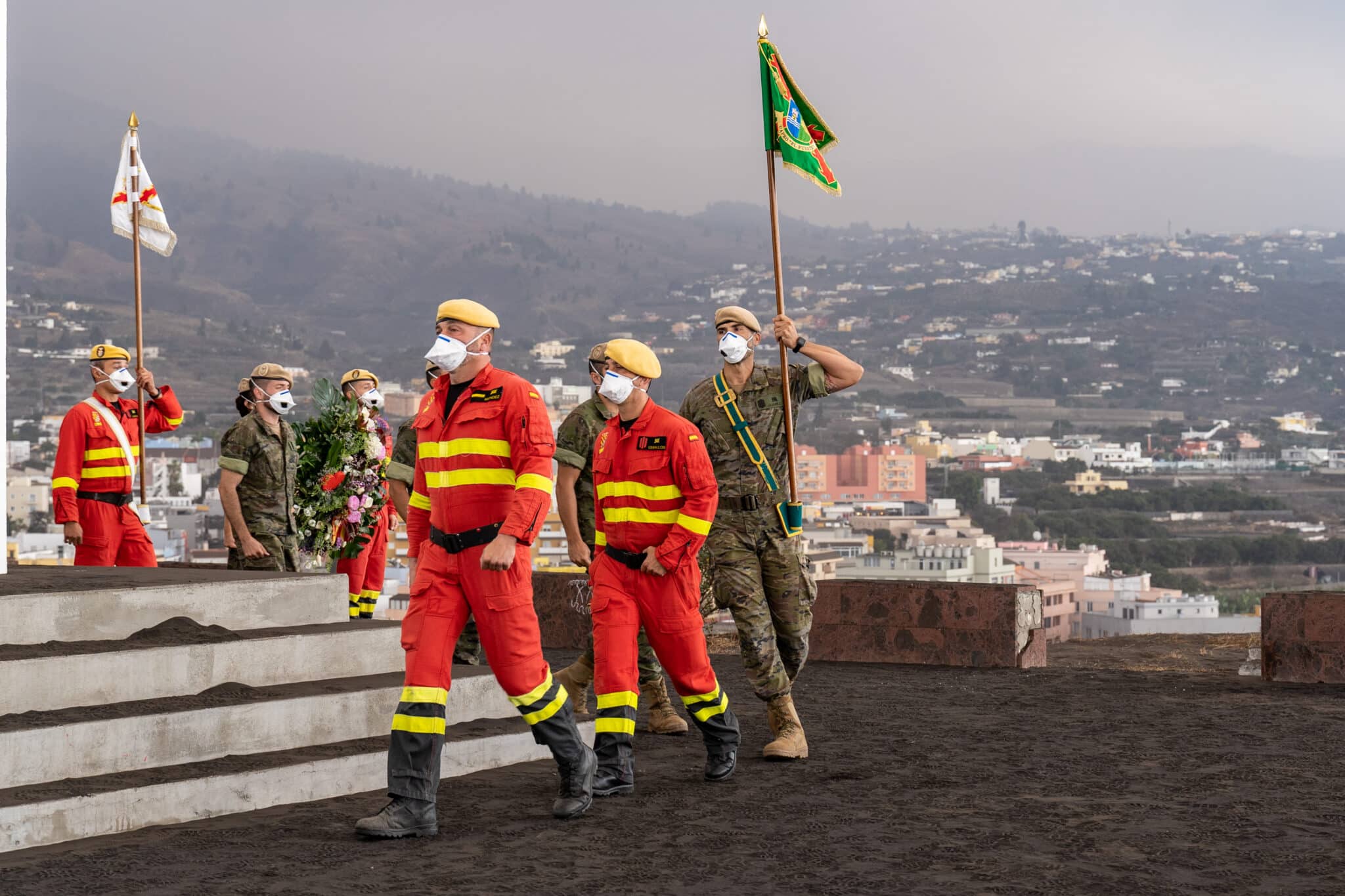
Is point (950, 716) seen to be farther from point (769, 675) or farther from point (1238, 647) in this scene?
point (1238, 647)

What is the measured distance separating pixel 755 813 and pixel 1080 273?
170136 mm

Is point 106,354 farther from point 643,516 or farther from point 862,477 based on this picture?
point 862,477

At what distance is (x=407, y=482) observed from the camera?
32.4ft

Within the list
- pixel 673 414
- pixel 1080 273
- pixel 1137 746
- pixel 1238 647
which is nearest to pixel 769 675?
pixel 673 414

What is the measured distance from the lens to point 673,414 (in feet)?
25.6

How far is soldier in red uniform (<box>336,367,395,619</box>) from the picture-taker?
1294 centimetres

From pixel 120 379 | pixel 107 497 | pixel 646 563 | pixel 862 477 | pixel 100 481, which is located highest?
pixel 862 477

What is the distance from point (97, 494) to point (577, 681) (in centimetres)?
432

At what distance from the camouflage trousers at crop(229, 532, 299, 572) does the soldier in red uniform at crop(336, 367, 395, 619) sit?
1.10 metres

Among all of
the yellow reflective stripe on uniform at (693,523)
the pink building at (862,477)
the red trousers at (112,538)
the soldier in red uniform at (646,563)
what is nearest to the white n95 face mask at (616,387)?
the soldier in red uniform at (646,563)

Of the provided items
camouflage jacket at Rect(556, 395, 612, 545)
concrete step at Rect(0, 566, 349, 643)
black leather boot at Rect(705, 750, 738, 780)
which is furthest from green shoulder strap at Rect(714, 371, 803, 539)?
concrete step at Rect(0, 566, 349, 643)

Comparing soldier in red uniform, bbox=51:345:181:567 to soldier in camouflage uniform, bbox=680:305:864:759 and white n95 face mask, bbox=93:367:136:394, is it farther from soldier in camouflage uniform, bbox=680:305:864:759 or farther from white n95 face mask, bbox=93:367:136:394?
soldier in camouflage uniform, bbox=680:305:864:759

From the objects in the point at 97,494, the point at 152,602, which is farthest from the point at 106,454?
the point at 152,602

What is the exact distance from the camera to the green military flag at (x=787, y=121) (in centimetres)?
916
